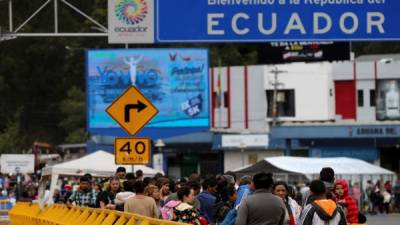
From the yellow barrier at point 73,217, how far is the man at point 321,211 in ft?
5.51

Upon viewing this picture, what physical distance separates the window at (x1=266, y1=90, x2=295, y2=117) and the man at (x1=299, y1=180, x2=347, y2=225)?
57419mm

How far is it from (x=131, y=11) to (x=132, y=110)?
2.14 metres

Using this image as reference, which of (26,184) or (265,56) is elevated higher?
(265,56)

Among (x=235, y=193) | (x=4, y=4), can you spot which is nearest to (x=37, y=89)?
(x=4, y=4)

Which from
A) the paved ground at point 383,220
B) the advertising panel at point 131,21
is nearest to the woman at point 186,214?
the advertising panel at point 131,21

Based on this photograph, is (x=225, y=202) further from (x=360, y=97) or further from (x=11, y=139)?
(x=11, y=139)

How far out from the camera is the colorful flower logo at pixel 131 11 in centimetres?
2491

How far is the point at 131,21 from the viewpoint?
25.4 metres

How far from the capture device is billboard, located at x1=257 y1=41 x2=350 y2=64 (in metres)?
74.3

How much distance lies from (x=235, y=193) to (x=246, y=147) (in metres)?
51.9

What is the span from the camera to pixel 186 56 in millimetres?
55344

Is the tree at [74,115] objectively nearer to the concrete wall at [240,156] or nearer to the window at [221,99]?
the window at [221,99]

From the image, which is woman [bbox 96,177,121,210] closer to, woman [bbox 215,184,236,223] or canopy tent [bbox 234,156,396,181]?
woman [bbox 215,184,236,223]

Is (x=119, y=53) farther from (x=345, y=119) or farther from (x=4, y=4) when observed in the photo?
(x=345, y=119)
